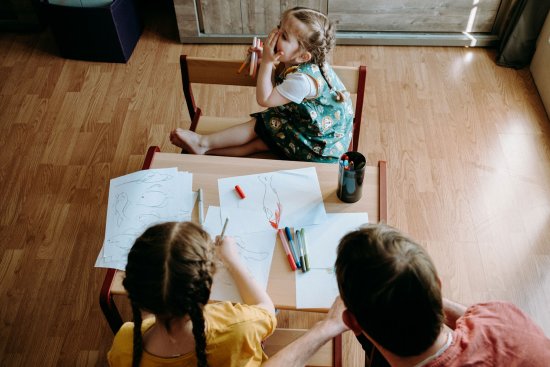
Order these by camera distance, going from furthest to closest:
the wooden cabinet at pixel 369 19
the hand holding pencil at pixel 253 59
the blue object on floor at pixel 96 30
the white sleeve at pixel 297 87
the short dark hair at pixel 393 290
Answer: the wooden cabinet at pixel 369 19 < the blue object on floor at pixel 96 30 < the hand holding pencil at pixel 253 59 < the white sleeve at pixel 297 87 < the short dark hair at pixel 393 290

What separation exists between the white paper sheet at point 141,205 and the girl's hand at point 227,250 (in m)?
0.15

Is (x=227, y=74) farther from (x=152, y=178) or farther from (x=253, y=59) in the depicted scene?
(x=152, y=178)

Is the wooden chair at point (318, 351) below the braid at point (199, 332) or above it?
below

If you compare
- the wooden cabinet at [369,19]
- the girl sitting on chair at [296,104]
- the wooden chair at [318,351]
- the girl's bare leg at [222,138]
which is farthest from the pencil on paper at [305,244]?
the wooden cabinet at [369,19]

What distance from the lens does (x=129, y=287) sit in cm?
94

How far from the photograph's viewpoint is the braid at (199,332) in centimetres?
97

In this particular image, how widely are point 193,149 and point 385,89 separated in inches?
55.0

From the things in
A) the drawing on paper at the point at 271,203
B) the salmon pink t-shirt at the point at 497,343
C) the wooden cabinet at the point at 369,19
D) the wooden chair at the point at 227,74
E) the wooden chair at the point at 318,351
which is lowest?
the wooden cabinet at the point at 369,19

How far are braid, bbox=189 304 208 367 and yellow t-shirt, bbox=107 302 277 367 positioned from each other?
2 centimetres

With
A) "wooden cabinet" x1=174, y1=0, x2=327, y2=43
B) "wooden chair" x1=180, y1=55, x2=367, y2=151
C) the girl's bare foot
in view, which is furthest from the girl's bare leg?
"wooden cabinet" x1=174, y1=0, x2=327, y2=43

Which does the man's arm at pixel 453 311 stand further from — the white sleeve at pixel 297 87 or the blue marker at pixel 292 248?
the white sleeve at pixel 297 87

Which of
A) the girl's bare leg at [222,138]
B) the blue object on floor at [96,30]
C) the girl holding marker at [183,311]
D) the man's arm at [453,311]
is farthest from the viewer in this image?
the blue object on floor at [96,30]

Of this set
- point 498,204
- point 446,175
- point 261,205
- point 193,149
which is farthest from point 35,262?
point 498,204

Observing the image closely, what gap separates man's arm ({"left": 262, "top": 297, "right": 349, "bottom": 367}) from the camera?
1.11 m
